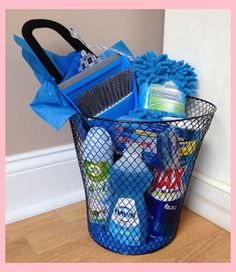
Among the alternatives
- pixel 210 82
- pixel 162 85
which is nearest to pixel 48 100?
pixel 162 85

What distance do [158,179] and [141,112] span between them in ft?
0.40

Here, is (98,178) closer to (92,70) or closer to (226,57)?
(92,70)

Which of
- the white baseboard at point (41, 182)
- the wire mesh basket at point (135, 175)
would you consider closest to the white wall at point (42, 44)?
the white baseboard at point (41, 182)

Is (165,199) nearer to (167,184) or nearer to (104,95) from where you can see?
(167,184)

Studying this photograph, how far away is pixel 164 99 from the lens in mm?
639

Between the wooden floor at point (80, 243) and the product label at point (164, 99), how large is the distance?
24cm

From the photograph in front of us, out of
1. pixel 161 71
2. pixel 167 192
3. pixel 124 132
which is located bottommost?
pixel 167 192

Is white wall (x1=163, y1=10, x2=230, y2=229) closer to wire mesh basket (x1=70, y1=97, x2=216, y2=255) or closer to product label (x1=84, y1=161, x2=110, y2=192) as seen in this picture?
wire mesh basket (x1=70, y1=97, x2=216, y2=255)

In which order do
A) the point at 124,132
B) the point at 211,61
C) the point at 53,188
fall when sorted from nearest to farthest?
the point at 124,132
the point at 211,61
the point at 53,188

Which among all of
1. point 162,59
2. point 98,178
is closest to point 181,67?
point 162,59

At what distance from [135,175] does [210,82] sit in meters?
0.25

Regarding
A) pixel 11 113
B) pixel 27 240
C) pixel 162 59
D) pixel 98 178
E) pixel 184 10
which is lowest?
pixel 27 240

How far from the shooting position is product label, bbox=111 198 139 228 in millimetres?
626

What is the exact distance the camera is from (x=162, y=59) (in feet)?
2.23
